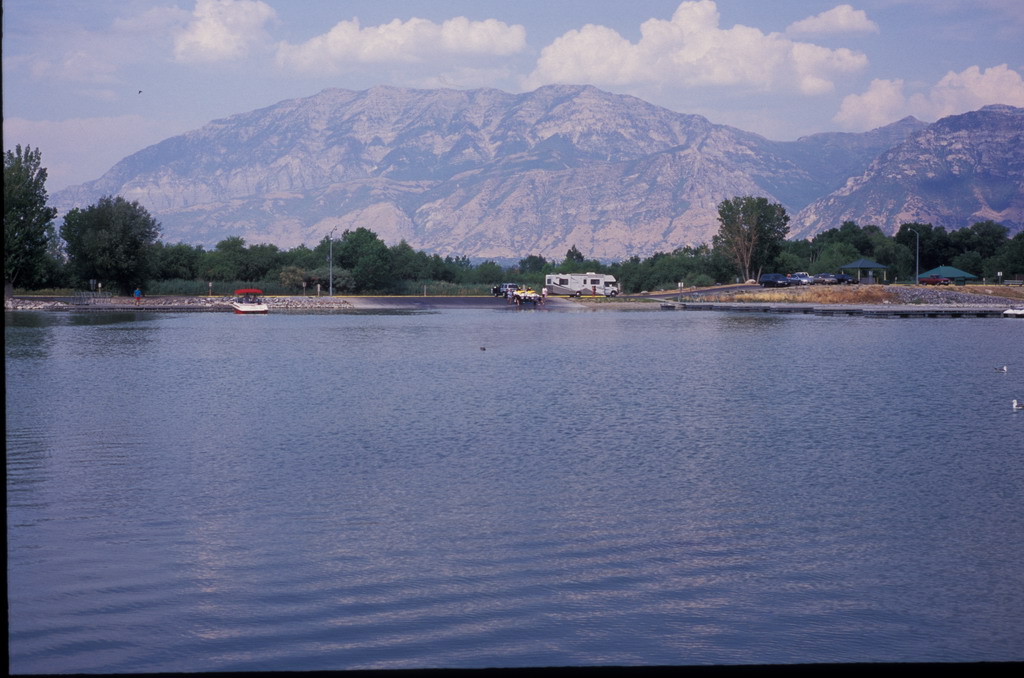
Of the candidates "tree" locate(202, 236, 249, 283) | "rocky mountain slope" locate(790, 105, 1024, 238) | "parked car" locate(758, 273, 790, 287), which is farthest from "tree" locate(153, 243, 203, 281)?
"rocky mountain slope" locate(790, 105, 1024, 238)

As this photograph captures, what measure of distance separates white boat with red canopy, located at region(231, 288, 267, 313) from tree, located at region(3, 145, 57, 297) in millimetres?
17688

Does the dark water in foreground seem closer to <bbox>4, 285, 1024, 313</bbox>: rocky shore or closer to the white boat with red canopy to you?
the white boat with red canopy

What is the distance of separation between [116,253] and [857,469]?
91.4 metres

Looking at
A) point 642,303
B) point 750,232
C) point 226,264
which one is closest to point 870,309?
point 642,303

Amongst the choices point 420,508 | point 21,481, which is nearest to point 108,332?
point 21,481

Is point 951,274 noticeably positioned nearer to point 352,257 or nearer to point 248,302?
point 352,257

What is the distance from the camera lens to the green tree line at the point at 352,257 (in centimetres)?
9394

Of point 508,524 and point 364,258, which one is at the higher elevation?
point 364,258

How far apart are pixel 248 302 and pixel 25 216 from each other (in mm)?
21862

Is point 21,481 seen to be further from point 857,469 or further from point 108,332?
point 108,332

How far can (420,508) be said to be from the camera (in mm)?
15359

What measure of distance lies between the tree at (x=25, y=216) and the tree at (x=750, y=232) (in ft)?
265

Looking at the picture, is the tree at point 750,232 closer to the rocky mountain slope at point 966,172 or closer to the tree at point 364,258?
the rocky mountain slope at point 966,172

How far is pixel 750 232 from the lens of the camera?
428 feet
